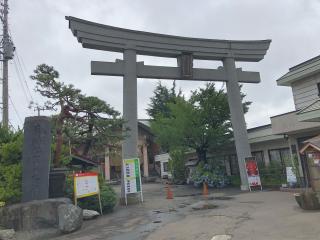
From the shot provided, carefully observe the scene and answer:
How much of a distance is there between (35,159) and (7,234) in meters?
2.73

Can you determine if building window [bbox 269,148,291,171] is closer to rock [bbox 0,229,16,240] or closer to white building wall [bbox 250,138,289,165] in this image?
white building wall [bbox 250,138,289,165]

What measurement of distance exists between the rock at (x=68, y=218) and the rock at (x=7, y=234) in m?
1.37

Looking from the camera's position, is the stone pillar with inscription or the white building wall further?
the white building wall

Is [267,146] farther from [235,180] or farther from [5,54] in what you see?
[5,54]

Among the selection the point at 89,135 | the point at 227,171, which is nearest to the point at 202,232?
the point at 89,135

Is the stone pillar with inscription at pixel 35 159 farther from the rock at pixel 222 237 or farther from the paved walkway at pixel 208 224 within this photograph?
the rock at pixel 222 237

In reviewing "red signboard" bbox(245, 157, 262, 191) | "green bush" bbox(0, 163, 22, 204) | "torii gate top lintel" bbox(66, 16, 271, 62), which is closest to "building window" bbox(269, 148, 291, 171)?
"red signboard" bbox(245, 157, 262, 191)

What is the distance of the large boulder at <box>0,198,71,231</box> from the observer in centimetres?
1004

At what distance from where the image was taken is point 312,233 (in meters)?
6.99

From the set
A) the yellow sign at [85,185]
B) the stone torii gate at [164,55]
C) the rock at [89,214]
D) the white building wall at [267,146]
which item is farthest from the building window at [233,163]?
the rock at [89,214]

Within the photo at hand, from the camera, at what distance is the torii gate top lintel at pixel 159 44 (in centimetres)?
1627

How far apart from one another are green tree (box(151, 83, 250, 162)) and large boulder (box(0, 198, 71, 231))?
47.3 ft

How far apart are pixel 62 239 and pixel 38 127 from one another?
13.7 ft

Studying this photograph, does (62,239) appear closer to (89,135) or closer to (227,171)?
(89,135)
